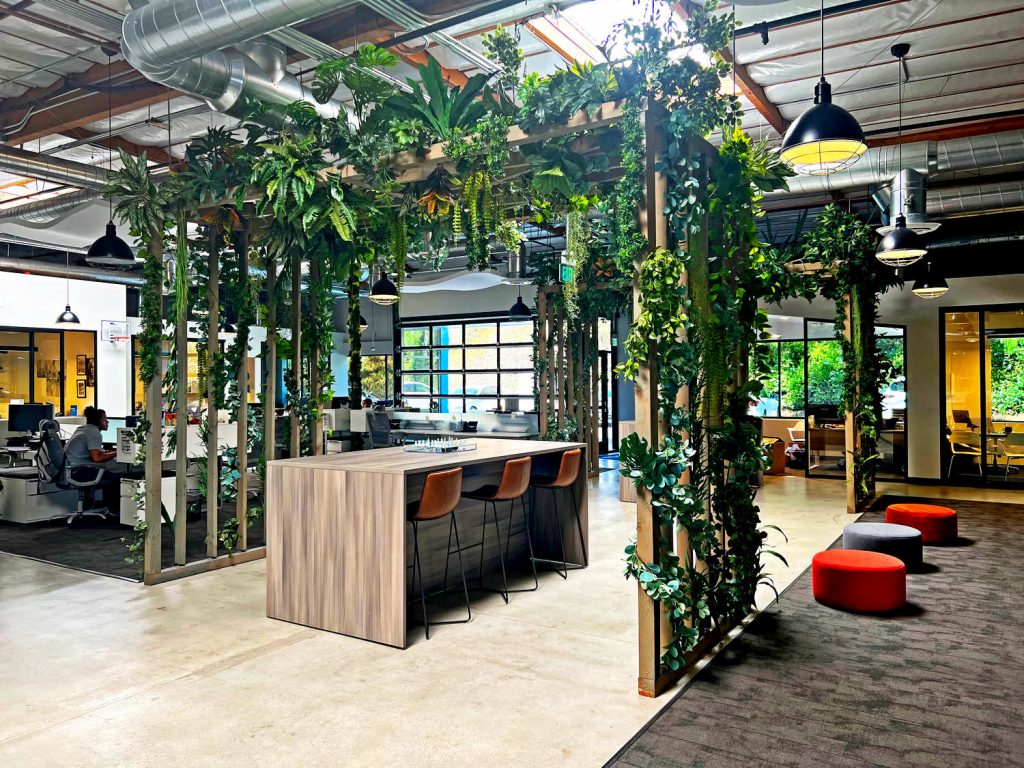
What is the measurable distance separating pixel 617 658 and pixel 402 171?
3045mm

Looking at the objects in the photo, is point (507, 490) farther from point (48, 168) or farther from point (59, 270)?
point (59, 270)

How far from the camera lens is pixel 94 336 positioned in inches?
594

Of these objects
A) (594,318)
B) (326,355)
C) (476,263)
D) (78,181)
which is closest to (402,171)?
(476,263)

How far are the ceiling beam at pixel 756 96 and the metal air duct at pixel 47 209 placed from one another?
694 cm

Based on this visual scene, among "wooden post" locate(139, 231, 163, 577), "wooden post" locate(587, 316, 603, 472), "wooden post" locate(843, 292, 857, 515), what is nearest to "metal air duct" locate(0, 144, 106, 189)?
"wooden post" locate(139, 231, 163, 577)

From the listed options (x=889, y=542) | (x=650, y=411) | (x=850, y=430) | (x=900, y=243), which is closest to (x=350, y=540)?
(x=650, y=411)

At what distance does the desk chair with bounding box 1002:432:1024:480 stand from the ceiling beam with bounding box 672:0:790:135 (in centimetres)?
618

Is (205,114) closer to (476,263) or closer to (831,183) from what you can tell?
(476,263)

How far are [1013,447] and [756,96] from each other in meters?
7.24

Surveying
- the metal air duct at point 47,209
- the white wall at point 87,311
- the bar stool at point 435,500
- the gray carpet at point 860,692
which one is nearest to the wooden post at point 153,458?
the bar stool at point 435,500

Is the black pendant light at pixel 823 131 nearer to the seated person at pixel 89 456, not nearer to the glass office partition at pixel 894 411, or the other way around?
the seated person at pixel 89 456

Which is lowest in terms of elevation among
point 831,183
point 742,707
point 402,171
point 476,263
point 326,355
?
point 742,707

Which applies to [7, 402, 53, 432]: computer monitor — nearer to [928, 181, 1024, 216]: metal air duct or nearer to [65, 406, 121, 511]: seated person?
[65, 406, 121, 511]: seated person

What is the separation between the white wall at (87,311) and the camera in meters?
13.9
